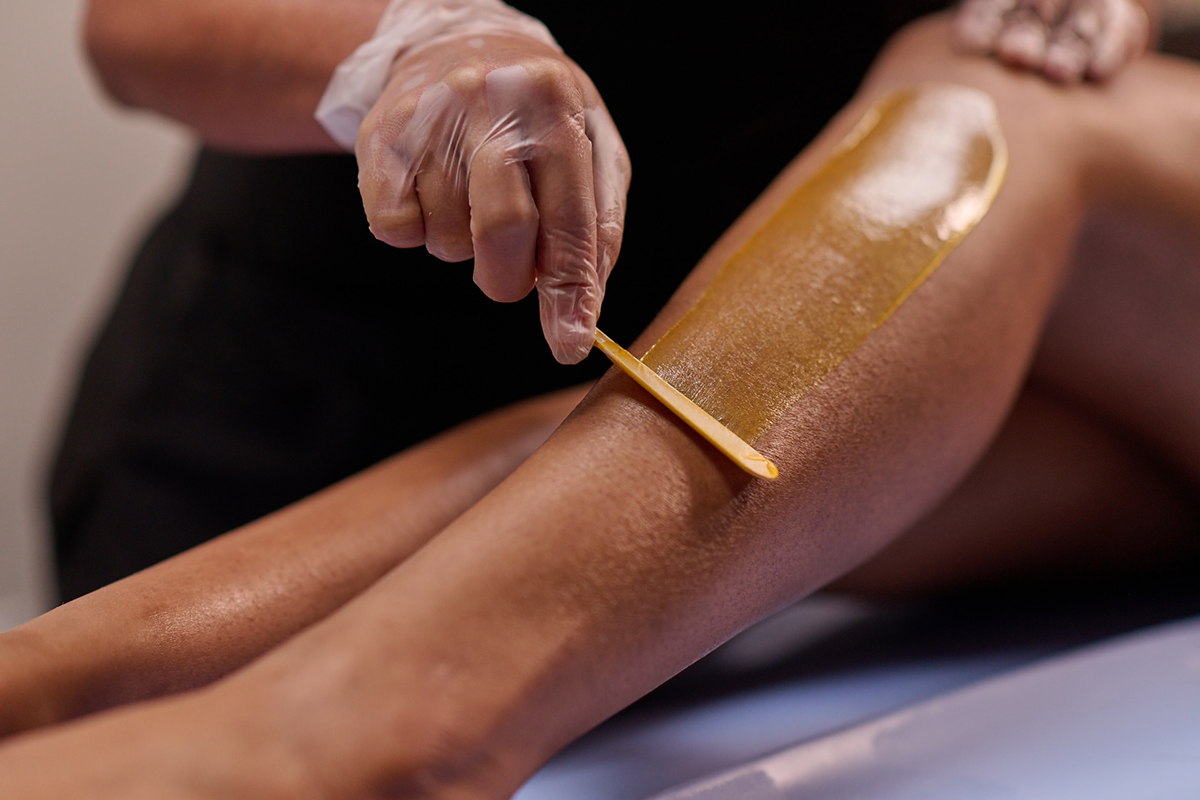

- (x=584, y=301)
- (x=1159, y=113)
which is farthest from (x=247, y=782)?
(x=1159, y=113)

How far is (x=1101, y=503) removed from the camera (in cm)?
77

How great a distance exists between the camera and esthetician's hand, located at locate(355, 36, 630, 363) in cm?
51

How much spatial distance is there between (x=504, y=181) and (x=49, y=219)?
1.57 metres

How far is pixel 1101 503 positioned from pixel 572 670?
52 cm

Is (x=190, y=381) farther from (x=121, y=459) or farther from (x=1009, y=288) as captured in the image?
(x=1009, y=288)

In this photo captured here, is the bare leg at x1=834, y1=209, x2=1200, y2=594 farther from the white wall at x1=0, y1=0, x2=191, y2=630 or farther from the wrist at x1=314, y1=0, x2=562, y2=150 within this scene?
the white wall at x1=0, y1=0, x2=191, y2=630

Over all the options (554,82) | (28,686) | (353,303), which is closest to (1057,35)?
(554,82)

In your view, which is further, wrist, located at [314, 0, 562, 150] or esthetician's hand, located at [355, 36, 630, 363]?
wrist, located at [314, 0, 562, 150]

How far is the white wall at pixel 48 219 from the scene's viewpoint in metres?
1.65

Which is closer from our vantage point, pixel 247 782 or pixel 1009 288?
pixel 247 782

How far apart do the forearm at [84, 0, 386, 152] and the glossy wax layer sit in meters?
0.34

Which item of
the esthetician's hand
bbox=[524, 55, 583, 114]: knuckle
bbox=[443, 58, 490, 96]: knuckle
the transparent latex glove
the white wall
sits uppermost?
the transparent latex glove

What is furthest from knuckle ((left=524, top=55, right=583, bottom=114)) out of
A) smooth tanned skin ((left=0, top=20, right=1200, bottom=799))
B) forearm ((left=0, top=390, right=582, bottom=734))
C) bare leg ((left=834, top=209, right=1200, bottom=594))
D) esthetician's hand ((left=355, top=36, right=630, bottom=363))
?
bare leg ((left=834, top=209, right=1200, bottom=594))

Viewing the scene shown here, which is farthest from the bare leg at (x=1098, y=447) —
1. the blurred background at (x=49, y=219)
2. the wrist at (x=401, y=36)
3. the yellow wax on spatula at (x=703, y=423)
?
the blurred background at (x=49, y=219)
